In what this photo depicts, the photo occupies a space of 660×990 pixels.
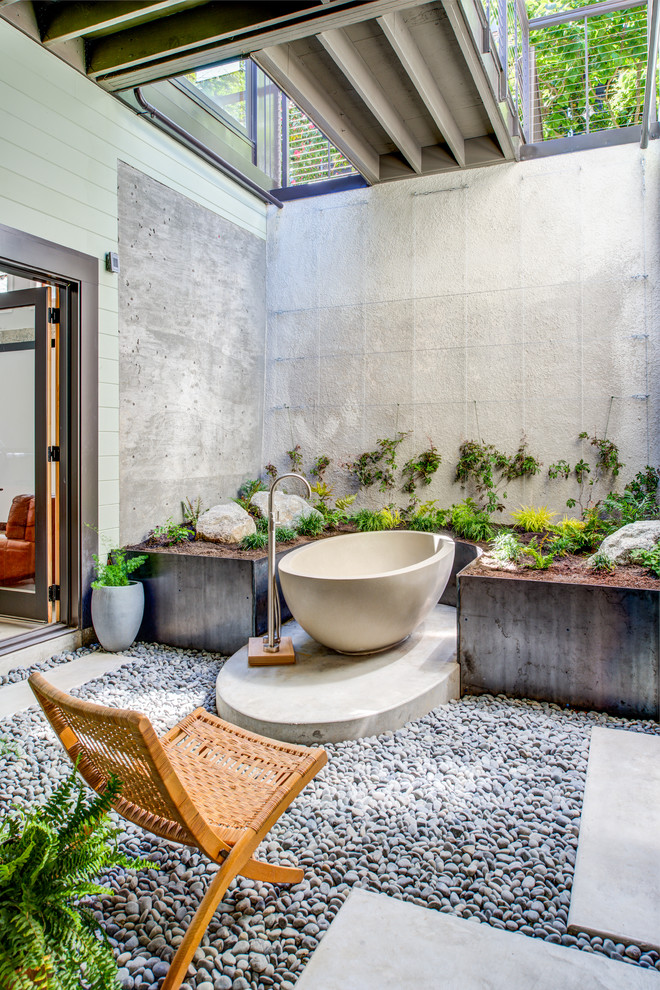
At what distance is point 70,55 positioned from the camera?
4.11 metres

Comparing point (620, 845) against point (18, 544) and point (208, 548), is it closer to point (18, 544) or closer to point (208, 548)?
point (208, 548)

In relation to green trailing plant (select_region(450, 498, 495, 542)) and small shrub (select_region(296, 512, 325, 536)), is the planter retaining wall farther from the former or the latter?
green trailing plant (select_region(450, 498, 495, 542))

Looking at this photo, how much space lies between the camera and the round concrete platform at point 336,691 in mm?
2887

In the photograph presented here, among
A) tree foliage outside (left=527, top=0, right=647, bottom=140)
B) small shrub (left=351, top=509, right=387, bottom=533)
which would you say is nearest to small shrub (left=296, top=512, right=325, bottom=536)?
small shrub (left=351, top=509, right=387, bottom=533)

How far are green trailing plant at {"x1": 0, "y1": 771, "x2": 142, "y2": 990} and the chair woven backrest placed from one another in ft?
0.36

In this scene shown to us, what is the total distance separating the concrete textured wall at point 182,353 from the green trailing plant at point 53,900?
3492 millimetres

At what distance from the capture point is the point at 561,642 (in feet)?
10.8

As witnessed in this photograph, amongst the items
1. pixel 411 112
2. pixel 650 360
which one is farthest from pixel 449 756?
pixel 411 112

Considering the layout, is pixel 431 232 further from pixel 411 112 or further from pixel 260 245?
pixel 260 245

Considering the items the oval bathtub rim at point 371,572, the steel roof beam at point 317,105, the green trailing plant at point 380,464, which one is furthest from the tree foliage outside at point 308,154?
the oval bathtub rim at point 371,572

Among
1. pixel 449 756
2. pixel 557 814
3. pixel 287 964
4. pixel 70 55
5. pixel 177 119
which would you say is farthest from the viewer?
pixel 177 119

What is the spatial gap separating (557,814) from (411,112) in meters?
5.42

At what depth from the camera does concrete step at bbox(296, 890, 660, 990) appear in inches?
61.1

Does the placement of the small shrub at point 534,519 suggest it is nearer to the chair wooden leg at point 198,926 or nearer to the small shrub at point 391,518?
the small shrub at point 391,518
